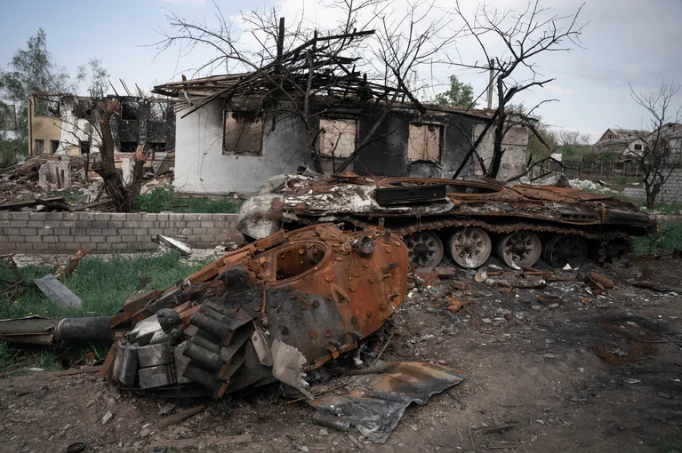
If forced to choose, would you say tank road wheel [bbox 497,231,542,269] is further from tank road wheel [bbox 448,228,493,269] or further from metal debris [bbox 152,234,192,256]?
metal debris [bbox 152,234,192,256]

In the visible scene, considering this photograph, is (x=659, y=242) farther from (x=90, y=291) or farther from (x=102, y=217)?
(x=102, y=217)

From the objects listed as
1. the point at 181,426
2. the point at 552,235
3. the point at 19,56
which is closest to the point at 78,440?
the point at 181,426

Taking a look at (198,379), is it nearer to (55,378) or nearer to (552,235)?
(55,378)

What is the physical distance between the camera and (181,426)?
3.59m

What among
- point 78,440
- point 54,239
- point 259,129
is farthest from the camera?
point 259,129

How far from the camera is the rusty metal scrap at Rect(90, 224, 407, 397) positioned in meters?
3.54

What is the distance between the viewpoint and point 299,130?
1447 cm

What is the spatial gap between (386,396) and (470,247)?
4976mm

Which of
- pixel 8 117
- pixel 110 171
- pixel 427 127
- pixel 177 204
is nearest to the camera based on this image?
pixel 110 171

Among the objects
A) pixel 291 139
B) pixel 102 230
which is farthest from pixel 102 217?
pixel 291 139

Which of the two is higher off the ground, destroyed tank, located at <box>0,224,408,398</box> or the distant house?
the distant house

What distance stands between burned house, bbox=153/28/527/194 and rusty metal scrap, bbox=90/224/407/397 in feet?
28.1

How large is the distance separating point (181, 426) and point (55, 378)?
1716 millimetres

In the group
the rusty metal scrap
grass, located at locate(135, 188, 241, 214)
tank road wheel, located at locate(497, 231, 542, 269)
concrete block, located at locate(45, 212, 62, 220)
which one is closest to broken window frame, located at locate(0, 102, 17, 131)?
grass, located at locate(135, 188, 241, 214)
